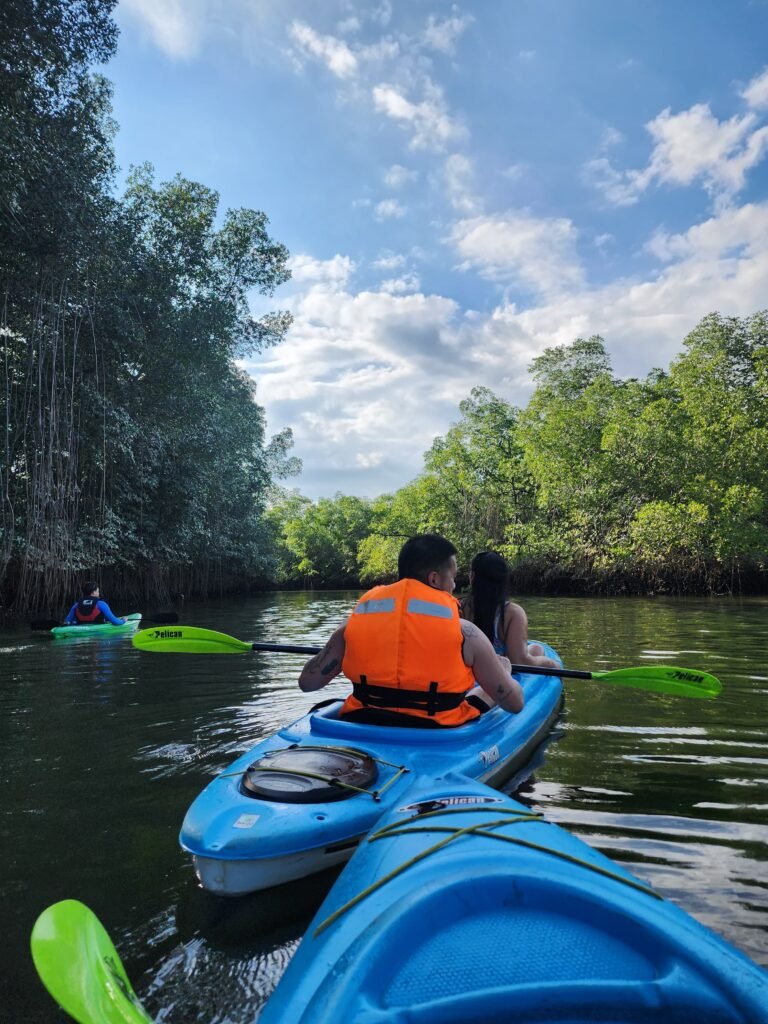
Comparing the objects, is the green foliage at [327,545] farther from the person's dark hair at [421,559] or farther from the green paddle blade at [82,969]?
the green paddle blade at [82,969]

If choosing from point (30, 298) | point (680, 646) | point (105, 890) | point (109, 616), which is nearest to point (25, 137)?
point (30, 298)

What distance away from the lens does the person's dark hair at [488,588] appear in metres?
3.75

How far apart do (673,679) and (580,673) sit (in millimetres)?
520

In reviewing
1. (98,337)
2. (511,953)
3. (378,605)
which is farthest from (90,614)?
(511,953)

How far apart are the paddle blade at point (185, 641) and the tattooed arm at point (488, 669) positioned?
1964mm

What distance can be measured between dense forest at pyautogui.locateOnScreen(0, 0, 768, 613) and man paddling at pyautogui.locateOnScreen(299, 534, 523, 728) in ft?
27.8

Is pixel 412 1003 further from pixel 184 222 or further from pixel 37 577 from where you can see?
pixel 184 222

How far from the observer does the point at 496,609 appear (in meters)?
3.83

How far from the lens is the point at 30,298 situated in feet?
34.1

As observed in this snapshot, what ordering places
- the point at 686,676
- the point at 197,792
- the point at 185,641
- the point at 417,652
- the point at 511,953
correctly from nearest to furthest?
the point at 511,953
the point at 417,652
the point at 197,792
the point at 686,676
the point at 185,641

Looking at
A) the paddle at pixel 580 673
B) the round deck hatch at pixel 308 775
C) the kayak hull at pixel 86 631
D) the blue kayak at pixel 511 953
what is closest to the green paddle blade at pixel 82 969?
the blue kayak at pixel 511 953

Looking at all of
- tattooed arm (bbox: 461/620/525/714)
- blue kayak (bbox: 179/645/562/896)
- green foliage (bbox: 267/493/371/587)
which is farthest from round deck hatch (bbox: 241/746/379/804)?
green foliage (bbox: 267/493/371/587)

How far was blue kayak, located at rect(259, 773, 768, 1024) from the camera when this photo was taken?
107cm

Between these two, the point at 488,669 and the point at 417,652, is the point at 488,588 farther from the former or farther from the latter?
the point at 417,652
